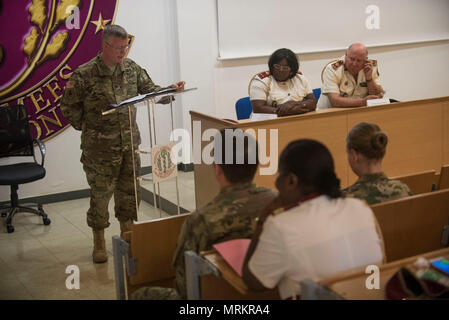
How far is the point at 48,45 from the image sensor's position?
223 inches

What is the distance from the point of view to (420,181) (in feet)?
11.7

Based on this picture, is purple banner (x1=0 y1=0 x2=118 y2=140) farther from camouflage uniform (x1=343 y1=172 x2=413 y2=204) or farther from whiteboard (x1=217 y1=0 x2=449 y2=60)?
camouflage uniform (x1=343 y1=172 x2=413 y2=204)

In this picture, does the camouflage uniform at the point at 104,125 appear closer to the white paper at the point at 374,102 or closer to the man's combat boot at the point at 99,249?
the man's combat boot at the point at 99,249

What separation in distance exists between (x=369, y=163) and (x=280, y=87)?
6.77 feet

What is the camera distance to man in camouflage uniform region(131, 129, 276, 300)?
7.89 feet

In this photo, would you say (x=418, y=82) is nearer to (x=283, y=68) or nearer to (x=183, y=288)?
(x=283, y=68)

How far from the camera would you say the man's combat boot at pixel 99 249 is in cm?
436

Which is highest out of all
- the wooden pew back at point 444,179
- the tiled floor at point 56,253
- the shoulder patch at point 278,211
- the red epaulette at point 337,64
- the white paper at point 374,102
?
the red epaulette at point 337,64

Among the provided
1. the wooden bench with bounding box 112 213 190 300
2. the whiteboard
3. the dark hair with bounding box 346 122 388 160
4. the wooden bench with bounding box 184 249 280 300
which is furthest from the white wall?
the wooden bench with bounding box 184 249 280 300

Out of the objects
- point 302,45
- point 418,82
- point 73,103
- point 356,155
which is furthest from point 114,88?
point 418,82

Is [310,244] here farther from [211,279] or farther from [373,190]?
[373,190]

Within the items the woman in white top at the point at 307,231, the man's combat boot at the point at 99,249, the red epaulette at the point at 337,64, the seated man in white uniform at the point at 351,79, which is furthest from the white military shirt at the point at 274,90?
the woman in white top at the point at 307,231

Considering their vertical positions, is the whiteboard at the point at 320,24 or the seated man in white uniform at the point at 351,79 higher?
the whiteboard at the point at 320,24

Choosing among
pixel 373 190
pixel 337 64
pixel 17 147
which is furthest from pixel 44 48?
pixel 373 190
